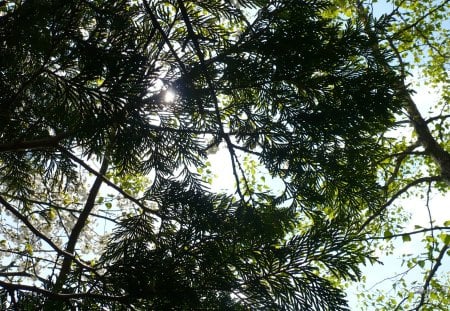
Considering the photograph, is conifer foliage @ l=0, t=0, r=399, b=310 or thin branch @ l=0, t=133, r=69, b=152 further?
thin branch @ l=0, t=133, r=69, b=152

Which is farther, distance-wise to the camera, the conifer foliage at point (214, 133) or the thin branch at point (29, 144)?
the thin branch at point (29, 144)

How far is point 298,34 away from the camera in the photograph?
66.6 inches

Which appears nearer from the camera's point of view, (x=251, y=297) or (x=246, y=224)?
(x=251, y=297)

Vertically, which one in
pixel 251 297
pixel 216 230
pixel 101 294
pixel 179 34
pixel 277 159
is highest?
pixel 179 34

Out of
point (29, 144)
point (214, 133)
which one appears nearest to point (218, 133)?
point (214, 133)

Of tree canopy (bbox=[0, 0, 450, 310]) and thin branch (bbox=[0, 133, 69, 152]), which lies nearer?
tree canopy (bbox=[0, 0, 450, 310])

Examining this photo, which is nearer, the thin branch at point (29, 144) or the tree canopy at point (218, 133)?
the tree canopy at point (218, 133)

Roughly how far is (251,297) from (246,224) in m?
0.53

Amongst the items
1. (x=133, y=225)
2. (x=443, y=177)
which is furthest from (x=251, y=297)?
(x=443, y=177)

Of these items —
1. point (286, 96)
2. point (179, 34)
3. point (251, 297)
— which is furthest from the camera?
point (179, 34)

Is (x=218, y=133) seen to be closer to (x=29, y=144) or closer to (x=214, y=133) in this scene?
(x=214, y=133)

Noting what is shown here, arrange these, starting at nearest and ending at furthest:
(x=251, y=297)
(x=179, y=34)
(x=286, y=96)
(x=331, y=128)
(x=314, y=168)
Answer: (x=251, y=297) < (x=331, y=128) < (x=286, y=96) < (x=314, y=168) < (x=179, y=34)

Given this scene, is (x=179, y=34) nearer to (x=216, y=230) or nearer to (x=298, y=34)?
(x=298, y=34)

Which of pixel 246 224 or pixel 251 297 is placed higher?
pixel 246 224
